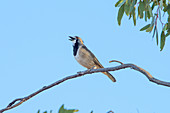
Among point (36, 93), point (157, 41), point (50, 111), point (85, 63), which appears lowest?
point (50, 111)

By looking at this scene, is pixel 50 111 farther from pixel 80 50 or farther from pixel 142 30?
pixel 80 50

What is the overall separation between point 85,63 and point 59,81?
102 inches

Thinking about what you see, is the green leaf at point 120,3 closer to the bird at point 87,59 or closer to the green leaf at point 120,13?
the green leaf at point 120,13

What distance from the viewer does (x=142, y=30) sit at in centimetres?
379

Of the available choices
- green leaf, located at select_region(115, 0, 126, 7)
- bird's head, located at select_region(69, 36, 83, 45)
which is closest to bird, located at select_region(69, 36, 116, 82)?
bird's head, located at select_region(69, 36, 83, 45)

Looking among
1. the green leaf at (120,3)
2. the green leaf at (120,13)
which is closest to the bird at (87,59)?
the green leaf at (120,3)

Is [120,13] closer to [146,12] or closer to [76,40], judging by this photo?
[146,12]

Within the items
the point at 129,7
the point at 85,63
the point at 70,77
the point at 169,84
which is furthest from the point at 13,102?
the point at 85,63


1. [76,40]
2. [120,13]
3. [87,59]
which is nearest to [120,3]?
[120,13]

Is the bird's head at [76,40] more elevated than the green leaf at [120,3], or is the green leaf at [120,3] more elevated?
the bird's head at [76,40]

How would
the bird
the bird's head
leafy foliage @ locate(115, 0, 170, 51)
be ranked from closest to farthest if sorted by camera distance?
1. leafy foliage @ locate(115, 0, 170, 51)
2. the bird
3. the bird's head

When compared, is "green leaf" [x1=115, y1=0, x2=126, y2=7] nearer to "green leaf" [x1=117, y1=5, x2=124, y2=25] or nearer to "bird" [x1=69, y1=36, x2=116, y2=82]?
"green leaf" [x1=117, y1=5, x2=124, y2=25]

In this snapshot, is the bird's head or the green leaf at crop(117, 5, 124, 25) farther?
the bird's head

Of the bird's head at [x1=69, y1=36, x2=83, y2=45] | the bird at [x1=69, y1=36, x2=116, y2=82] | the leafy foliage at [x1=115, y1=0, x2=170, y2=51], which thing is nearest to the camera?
the leafy foliage at [x1=115, y1=0, x2=170, y2=51]
